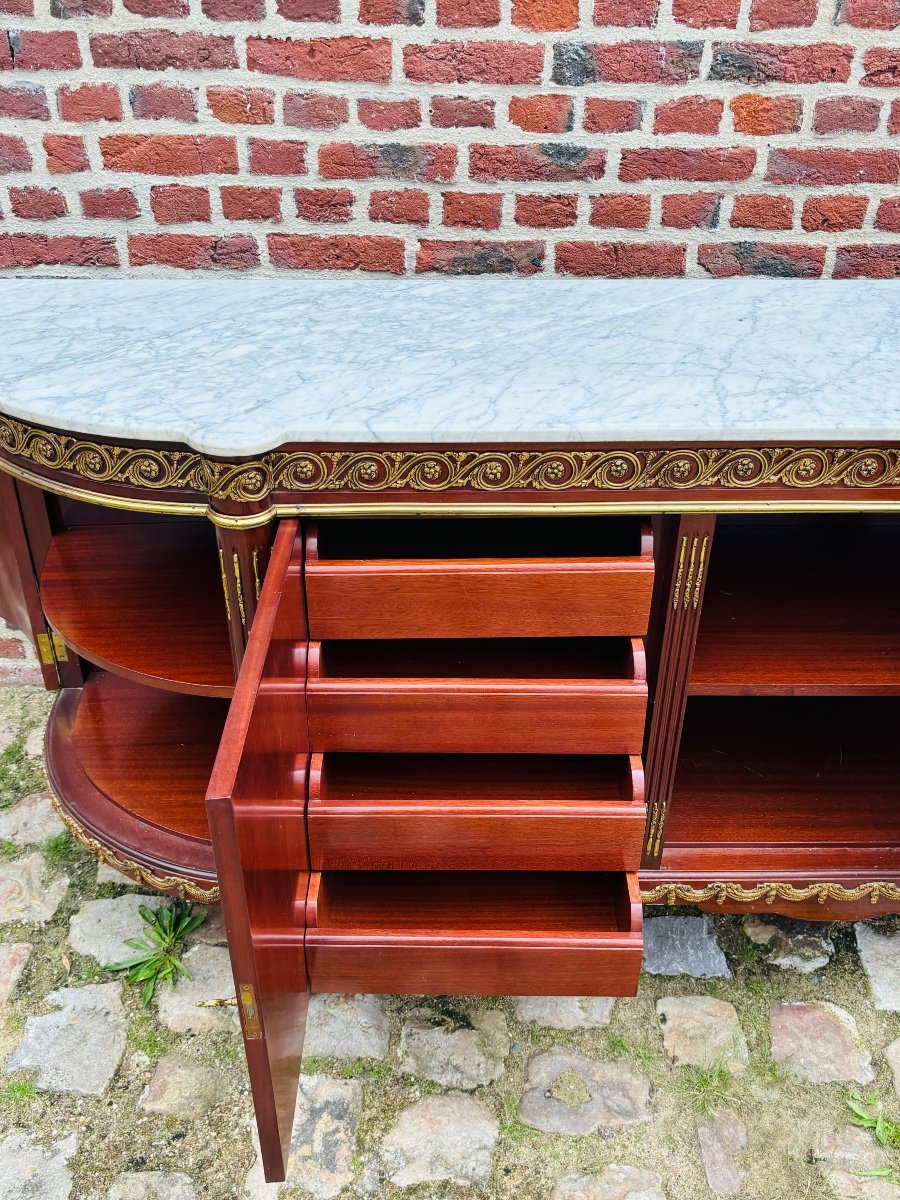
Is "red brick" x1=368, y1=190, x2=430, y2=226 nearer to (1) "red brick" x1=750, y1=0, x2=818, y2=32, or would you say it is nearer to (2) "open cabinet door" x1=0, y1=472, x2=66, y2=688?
(1) "red brick" x1=750, y1=0, x2=818, y2=32

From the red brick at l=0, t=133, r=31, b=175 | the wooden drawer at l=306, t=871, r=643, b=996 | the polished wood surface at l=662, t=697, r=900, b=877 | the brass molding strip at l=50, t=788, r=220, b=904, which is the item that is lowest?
the brass molding strip at l=50, t=788, r=220, b=904

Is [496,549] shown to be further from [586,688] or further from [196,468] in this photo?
[196,468]

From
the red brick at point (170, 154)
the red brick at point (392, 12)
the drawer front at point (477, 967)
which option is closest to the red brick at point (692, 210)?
the red brick at point (392, 12)

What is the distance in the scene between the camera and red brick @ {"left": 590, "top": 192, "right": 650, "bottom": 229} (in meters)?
1.42

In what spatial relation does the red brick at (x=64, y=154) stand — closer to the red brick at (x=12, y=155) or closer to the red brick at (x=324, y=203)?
the red brick at (x=12, y=155)

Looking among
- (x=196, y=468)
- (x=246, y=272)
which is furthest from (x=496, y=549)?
(x=246, y=272)

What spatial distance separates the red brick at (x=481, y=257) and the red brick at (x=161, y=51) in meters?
0.38

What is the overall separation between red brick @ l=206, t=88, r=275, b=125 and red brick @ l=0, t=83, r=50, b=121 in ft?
0.80

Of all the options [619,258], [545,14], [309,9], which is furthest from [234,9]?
[619,258]

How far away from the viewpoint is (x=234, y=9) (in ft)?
4.29

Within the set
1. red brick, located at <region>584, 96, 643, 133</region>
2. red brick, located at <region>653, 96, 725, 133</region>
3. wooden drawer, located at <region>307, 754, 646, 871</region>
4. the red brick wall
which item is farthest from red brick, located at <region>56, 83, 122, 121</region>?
wooden drawer, located at <region>307, 754, 646, 871</region>

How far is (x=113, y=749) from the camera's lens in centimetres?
136

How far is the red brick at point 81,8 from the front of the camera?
1.31m

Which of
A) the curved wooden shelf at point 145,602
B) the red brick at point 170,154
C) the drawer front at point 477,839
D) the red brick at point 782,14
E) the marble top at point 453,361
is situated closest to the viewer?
the marble top at point 453,361
